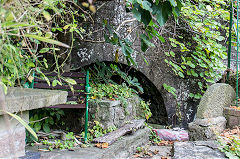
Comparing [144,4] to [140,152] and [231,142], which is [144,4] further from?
[140,152]

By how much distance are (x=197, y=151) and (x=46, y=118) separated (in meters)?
2.18

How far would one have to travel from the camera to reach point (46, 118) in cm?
372

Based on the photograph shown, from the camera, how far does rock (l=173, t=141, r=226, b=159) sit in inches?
92.5

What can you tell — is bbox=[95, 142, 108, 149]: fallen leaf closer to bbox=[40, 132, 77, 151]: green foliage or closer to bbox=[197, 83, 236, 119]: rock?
bbox=[40, 132, 77, 151]: green foliage

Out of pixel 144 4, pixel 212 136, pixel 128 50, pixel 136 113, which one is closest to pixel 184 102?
pixel 136 113

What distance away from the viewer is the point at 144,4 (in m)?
2.30

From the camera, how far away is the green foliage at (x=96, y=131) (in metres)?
3.63

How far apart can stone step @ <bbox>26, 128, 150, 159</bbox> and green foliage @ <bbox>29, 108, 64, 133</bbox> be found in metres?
0.73

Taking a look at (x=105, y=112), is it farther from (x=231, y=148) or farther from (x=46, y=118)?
(x=231, y=148)

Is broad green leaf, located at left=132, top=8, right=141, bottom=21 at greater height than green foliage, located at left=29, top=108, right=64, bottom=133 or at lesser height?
greater

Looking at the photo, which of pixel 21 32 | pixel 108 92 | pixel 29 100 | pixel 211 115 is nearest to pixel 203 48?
pixel 108 92

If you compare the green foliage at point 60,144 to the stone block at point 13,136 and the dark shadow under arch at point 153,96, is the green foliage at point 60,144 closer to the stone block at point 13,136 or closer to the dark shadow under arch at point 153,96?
the stone block at point 13,136

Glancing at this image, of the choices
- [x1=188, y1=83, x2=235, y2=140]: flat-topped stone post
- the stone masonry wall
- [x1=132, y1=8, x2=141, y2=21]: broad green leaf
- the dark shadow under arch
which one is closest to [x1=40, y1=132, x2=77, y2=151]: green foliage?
[x1=188, y1=83, x2=235, y2=140]: flat-topped stone post

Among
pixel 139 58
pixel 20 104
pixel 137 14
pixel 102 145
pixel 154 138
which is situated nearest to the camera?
pixel 20 104
